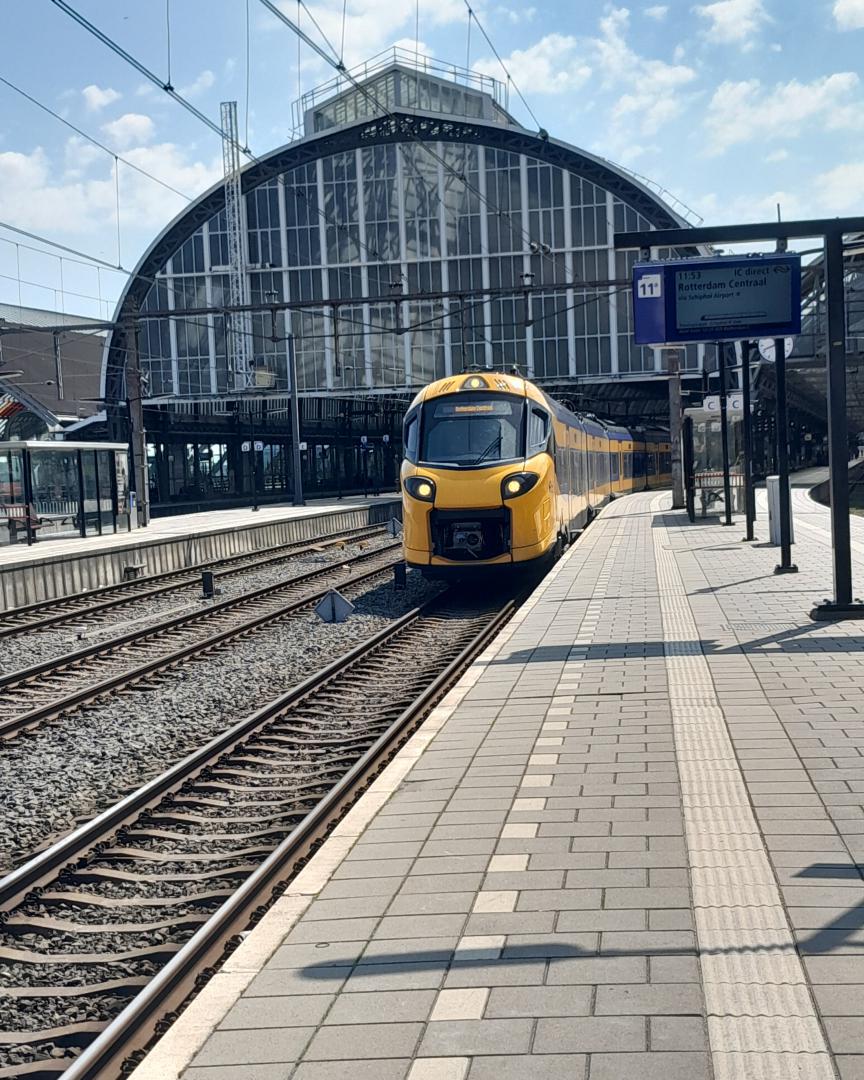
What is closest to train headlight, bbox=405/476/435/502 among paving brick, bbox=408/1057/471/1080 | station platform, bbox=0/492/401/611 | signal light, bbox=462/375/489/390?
signal light, bbox=462/375/489/390

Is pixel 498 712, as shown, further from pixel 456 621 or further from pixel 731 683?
Result: pixel 456 621

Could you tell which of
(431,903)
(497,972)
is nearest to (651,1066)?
(497,972)

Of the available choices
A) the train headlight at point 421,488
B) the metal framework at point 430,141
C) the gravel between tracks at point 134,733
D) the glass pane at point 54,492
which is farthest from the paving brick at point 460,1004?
the metal framework at point 430,141

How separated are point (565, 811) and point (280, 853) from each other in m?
1.38

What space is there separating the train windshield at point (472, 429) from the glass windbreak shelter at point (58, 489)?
12.6 m

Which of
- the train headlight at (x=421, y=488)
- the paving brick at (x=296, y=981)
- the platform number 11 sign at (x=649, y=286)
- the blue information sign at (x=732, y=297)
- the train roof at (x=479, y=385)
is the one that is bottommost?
the paving brick at (x=296, y=981)

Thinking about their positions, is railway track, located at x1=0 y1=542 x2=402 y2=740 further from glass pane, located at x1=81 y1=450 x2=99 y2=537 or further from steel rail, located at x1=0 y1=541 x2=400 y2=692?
glass pane, located at x1=81 y1=450 x2=99 y2=537

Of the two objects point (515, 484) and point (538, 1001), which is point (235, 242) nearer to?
point (515, 484)

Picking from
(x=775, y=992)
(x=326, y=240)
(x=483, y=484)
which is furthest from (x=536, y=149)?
(x=775, y=992)

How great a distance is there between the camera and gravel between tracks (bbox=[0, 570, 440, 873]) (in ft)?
23.9

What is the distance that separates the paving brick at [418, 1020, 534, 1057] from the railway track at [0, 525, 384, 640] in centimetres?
1301

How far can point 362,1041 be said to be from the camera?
3512 mm

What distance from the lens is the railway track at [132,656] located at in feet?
34.6

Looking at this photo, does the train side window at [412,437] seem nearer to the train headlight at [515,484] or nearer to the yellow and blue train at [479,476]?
the yellow and blue train at [479,476]
